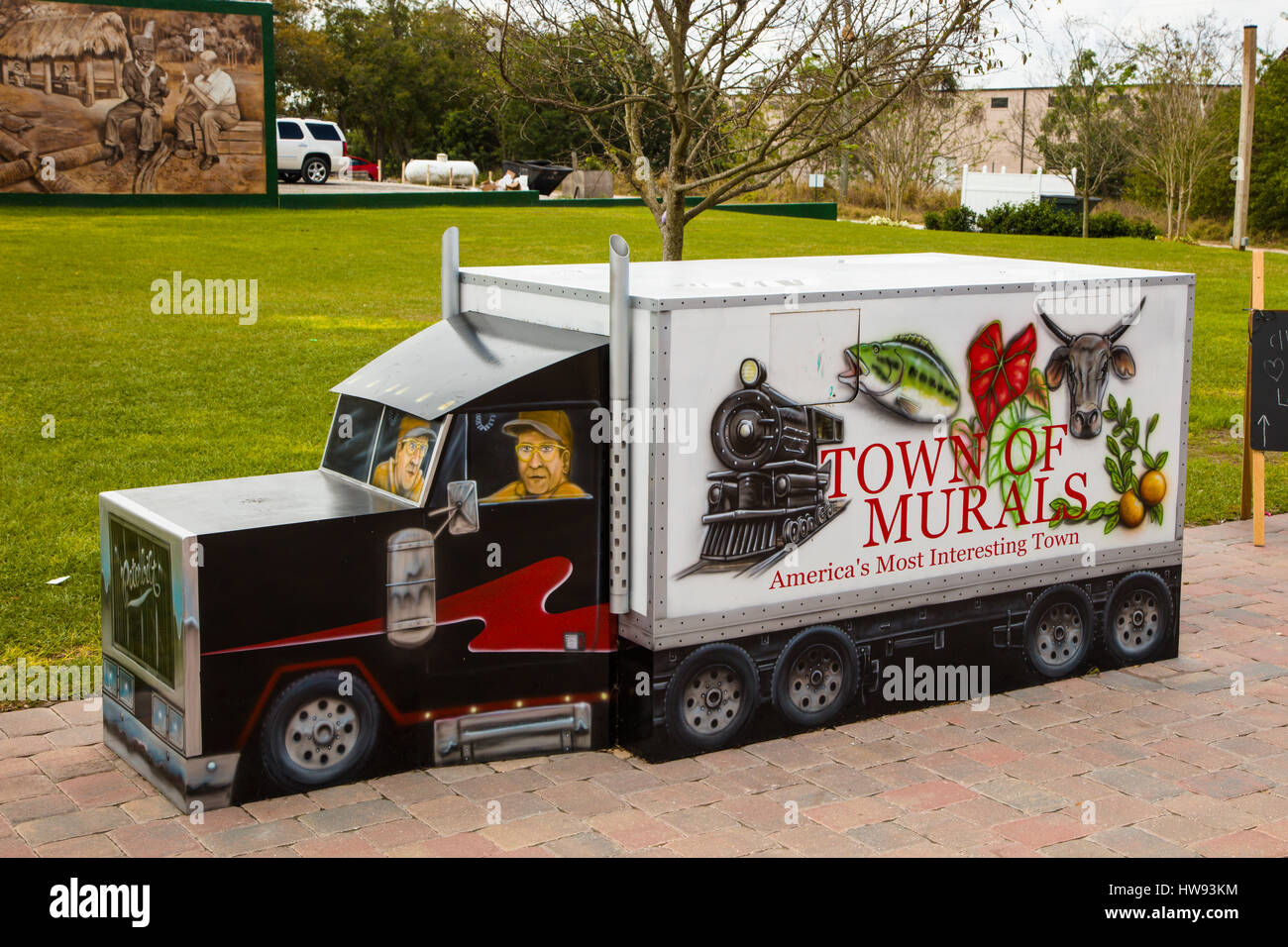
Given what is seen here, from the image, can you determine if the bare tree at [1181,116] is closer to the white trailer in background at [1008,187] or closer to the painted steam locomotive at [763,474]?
the white trailer in background at [1008,187]

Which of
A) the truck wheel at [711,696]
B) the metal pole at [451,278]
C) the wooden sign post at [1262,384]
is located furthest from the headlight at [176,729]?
the wooden sign post at [1262,384]

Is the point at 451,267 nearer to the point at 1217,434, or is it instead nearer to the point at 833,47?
the point at 833,47

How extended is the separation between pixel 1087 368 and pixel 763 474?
2039 millimetres

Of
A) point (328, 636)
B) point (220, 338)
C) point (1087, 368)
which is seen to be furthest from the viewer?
point (220, 338)

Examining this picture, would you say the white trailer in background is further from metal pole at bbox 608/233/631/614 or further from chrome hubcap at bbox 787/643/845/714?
metal pole at bbox 608/233/631/614

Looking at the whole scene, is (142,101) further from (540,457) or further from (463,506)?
(463,506)

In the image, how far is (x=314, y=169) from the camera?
127 feet

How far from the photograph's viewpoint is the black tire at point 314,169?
38500 millimetres

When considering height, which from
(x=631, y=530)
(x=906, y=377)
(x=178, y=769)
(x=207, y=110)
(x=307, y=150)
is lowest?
(x=178, y=769)

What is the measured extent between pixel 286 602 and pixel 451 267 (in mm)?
2287

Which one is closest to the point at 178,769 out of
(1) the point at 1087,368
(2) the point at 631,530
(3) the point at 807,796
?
(2) the point at 631,530

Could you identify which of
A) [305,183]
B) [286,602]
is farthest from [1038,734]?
[305,183]

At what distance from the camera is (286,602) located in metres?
5.58

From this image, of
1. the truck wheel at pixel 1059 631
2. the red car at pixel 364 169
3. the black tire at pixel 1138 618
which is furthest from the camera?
the red car at pixel 364 169
